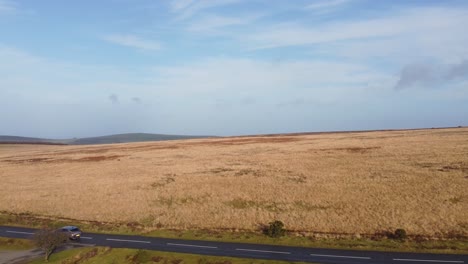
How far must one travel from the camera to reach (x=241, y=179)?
7225cm

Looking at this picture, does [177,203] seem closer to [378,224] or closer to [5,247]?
[5,247]

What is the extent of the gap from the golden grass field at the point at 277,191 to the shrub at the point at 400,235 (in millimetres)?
2016

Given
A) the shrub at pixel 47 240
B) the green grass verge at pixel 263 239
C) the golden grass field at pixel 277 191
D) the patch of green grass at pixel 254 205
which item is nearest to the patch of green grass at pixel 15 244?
the green grass verge at pixel 263 239

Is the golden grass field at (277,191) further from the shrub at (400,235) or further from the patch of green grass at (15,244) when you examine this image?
the patch of green grass at (15,244)

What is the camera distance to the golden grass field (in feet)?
165

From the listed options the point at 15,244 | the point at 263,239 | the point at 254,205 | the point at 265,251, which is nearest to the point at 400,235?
the point at 265,251

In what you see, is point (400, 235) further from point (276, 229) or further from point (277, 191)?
point (277, 191)

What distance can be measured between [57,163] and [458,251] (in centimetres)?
10057

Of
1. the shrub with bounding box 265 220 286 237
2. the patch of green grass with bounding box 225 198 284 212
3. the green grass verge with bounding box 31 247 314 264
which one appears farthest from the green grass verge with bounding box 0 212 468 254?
the patch of green grass with bounding box 225 198 284 212

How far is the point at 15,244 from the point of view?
50844mm

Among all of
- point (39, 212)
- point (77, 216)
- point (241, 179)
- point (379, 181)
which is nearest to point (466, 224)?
point (379, 181)

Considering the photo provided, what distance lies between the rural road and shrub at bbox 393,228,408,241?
433 centimetres

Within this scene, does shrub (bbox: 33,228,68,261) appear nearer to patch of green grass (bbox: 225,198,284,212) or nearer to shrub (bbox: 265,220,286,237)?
shrub (bbox: 265,220,286,237)

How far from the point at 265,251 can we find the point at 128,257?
13999mm
